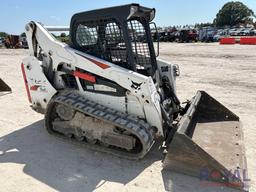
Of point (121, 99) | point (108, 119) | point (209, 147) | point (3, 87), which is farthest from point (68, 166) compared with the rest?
point (3, 87)

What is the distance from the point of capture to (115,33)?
15.4 feet

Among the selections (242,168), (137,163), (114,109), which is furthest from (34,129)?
(242,168)

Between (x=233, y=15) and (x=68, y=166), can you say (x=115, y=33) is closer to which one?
(x=68, y=166)

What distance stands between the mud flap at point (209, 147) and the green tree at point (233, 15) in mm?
89953

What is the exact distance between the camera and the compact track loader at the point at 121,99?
4.12 m

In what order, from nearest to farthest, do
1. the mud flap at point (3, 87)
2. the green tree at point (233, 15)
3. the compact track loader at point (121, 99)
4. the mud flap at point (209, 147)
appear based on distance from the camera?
the mud flap at point (209, 147) < the compact track loader at point (121, 99) < the mud flap at point (3, 87) < the green tree at point (233, 15)

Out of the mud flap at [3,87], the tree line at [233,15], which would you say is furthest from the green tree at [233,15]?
the mud flap at [3,87]

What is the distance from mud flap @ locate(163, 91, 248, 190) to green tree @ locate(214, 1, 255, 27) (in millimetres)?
89953

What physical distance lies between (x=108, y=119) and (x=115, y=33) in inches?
53.1

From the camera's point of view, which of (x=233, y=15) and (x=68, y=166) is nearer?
(x=68, y=166)

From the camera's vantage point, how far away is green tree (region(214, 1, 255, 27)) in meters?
89.4

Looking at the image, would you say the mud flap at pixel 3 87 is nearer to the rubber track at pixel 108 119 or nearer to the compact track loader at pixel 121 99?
the compact track loader at pixel 121 99

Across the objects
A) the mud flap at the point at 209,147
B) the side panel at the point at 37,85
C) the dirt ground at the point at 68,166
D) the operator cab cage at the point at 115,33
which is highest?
the operator cab cage at the point at 115,33

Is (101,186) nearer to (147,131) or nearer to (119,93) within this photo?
(147,131)
